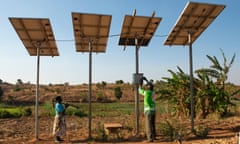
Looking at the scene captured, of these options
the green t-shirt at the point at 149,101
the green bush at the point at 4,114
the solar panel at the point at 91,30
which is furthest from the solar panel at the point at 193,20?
the green bush at the point at 4,114

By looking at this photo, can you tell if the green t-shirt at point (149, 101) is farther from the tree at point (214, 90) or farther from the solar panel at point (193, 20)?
the tree at point (214, 90)

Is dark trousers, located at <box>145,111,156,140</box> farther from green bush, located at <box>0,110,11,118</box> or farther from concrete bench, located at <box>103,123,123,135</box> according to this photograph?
green bush, located at <box>0,110,11,118</box>

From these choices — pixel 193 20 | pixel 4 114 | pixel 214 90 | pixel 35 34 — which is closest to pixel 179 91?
pixel 214 90

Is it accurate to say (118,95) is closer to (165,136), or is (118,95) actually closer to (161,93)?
(161,93)

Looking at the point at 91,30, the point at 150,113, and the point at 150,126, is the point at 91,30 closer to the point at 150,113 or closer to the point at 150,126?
the point at 150,113

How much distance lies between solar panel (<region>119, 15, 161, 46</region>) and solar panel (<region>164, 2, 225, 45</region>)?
2.52 feet

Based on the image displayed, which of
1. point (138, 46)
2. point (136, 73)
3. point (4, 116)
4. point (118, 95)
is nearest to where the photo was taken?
point (136, 73)

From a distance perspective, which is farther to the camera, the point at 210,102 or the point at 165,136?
the point at 210,102

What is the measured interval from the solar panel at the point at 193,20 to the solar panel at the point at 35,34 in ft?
13.4

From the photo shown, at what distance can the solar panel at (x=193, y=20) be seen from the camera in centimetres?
971

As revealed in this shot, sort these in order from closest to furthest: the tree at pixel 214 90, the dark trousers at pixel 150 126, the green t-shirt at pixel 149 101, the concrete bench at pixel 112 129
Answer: the dark trousers at pixel 150 126 → the green t-shirt at pixel 149 101 → the concrete bench at pixel 112 129 → the tree at pixel 214 90

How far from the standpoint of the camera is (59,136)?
982 centimetres

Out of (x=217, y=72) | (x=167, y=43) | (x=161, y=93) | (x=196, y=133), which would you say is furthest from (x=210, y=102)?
(x=196, y=133)

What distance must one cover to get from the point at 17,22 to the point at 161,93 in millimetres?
9068
